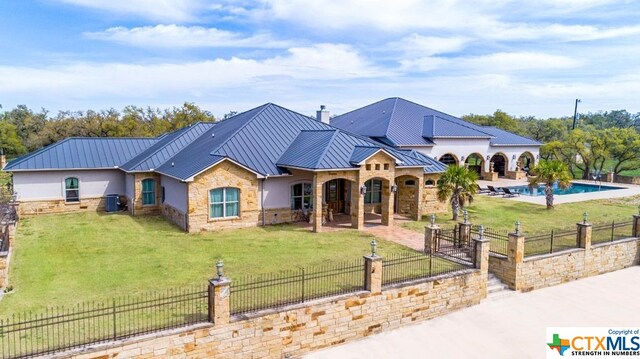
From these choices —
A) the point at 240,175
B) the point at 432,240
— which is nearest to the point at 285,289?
the point at 432,240

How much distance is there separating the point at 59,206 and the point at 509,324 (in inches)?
986

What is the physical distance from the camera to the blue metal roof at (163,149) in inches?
1059

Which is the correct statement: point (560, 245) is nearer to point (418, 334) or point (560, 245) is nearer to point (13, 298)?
point (418, 334)

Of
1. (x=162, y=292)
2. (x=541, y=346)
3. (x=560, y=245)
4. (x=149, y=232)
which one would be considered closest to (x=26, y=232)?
(x=149, y=232)

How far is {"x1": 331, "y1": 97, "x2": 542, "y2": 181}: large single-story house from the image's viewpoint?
131 feet

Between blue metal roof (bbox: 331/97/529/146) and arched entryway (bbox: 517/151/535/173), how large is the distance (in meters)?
5.55

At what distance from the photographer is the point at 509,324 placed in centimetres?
1515

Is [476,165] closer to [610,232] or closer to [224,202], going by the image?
[610,232]

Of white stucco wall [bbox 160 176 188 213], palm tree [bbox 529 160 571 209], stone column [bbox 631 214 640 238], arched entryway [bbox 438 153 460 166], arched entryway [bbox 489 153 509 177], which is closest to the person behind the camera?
stone column [bbox 631 214 640 238]

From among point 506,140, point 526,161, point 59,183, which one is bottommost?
point 59,183

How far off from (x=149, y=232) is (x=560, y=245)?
62.5ft

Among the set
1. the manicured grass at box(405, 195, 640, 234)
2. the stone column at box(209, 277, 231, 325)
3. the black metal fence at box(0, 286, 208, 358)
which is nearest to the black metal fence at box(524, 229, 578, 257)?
the manicured grass at box(405, 195, 640, 234)

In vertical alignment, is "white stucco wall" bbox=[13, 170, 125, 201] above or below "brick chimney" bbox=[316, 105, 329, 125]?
below

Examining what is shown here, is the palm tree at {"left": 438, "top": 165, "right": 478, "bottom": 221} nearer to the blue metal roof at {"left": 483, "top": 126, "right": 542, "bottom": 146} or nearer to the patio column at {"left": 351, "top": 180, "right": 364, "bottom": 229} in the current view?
the patio column at {"left": 351, "top": 180, "right": 364, "bottom": 229}
